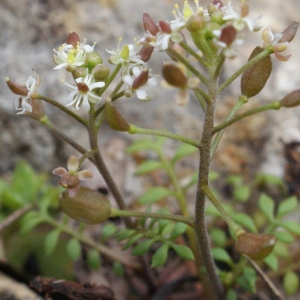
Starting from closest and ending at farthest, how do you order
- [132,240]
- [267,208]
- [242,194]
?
[132,240]
[267,208]
[242,194]

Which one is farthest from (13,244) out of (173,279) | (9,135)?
(173,279)

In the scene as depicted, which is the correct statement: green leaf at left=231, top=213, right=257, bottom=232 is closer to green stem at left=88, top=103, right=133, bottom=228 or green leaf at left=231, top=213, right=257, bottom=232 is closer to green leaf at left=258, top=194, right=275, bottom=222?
green leaf at left=258, top=194, right=275, bottom=222

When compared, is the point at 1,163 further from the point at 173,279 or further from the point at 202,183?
the point at 202,183

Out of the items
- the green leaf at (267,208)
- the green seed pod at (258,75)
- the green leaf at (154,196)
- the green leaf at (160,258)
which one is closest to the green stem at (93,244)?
the green leaf at (154,196)

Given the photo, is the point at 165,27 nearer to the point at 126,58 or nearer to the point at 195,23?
the point at 195,23

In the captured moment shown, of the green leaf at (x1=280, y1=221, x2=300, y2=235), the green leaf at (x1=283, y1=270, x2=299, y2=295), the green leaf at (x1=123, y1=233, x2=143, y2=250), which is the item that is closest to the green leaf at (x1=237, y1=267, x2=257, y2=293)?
the green leaf at (x1=280, y1=221, x2=300, y2=235)

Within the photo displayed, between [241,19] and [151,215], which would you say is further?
[151,215]

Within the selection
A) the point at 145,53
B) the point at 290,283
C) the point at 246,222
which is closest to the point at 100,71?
the point at 145,53
